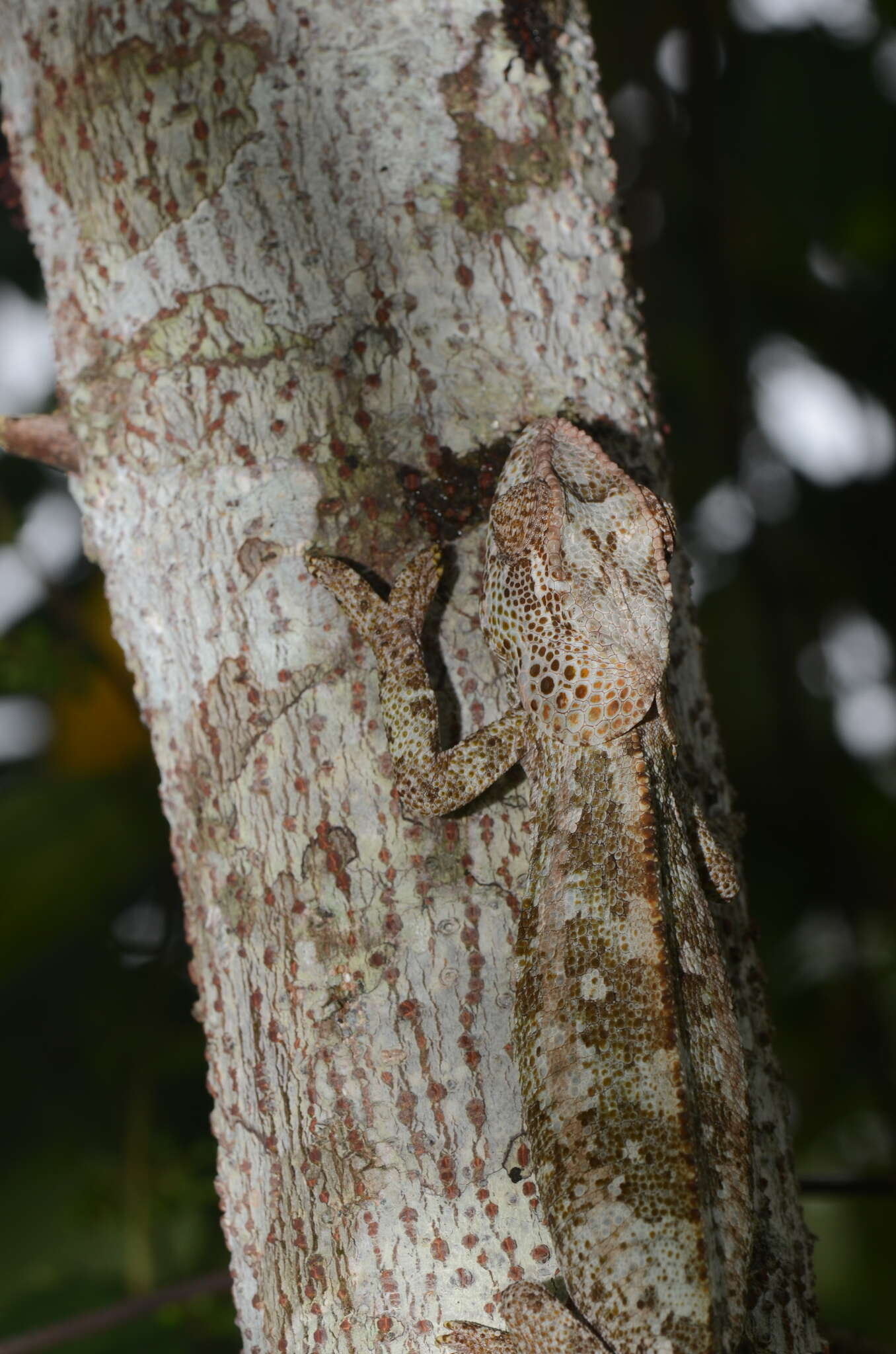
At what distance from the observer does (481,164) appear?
8.21ft

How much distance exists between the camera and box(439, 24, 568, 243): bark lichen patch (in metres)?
2.48

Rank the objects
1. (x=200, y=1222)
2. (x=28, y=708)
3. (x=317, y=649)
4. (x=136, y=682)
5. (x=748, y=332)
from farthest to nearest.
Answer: (x=748, y=332)
(x=28, y=708)
(x=200, y=1222)
(x=136, y=682)
(x=317, y=649)

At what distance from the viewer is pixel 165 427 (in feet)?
7.91

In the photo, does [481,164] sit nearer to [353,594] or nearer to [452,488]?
[452,488]

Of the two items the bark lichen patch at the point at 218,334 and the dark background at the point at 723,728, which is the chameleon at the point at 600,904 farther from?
the dark background at the point at 723,728

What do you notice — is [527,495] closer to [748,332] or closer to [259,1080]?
[259,1080]

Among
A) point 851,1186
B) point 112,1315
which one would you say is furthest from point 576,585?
point 112,1315

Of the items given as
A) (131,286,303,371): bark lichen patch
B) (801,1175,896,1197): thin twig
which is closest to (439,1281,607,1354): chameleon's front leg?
(801,1175,896,1197): thin twig

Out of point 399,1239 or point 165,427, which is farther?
point 165,427

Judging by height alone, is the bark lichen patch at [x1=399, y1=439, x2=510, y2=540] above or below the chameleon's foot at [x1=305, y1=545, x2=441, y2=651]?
above

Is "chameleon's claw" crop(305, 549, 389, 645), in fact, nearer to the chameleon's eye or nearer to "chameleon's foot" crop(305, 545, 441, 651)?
"chameleon's foot" crop(305, 545, 441, 651)

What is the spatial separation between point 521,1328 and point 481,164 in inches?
92.0

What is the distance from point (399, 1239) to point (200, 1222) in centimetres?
271

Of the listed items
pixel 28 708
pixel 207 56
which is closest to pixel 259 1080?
pixel 207 56
